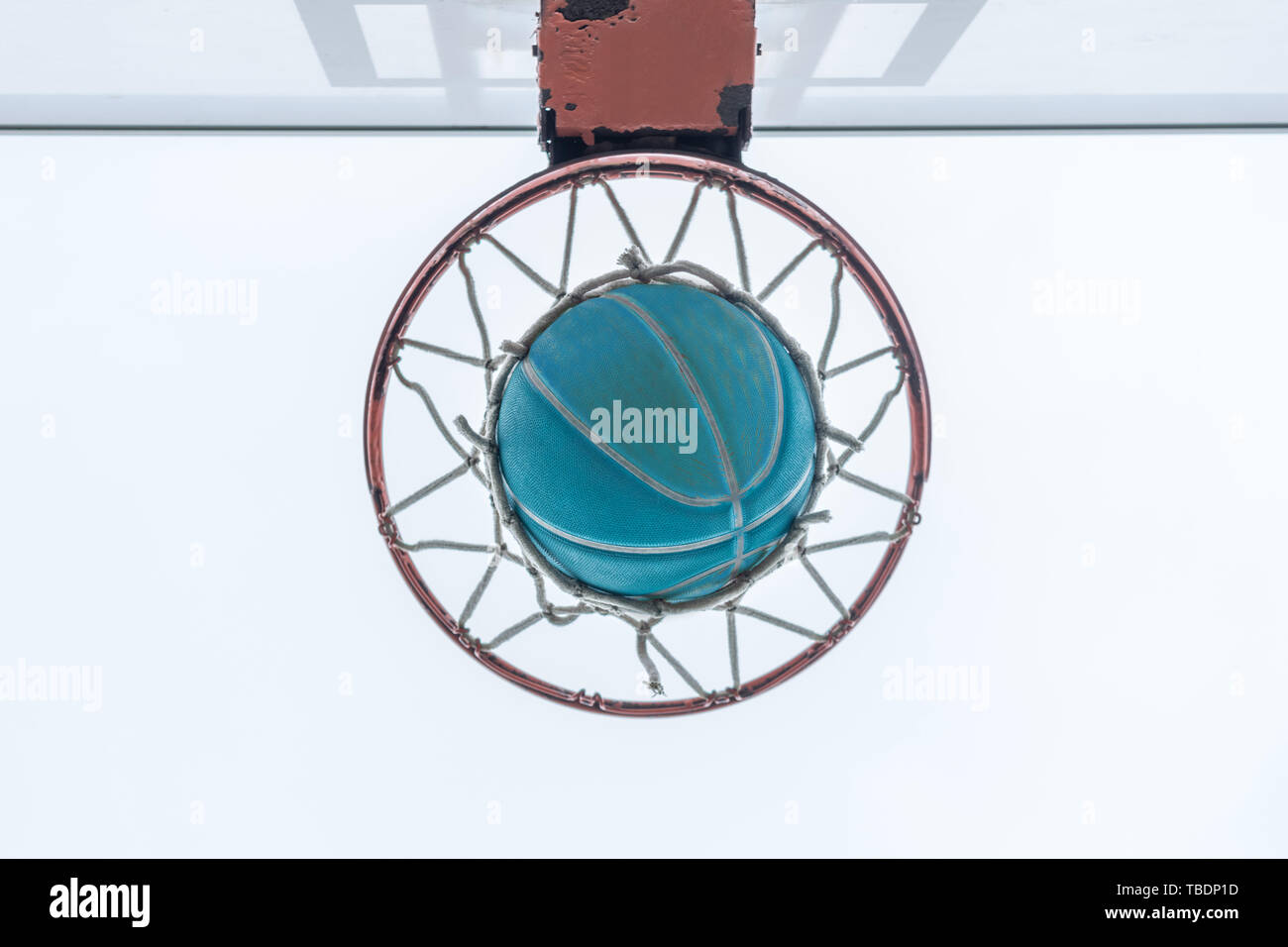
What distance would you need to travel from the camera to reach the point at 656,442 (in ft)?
3.20

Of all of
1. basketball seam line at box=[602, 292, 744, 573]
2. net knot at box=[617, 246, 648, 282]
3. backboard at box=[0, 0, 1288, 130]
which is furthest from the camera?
backboard at box=[0, 0, 1288, 130]

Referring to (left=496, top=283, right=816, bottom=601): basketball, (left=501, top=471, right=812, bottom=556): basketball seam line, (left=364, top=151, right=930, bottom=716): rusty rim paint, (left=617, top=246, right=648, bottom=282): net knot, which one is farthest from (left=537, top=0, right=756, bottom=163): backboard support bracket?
(left=501, top=471, right=812, bottom=556): basketball seam line

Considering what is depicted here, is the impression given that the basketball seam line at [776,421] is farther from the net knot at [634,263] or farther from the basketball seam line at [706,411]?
the net knot at [634,263]

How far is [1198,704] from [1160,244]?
4.20 feet

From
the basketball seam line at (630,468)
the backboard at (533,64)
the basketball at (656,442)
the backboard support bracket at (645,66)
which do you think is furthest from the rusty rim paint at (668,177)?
the backboard at (533,64)

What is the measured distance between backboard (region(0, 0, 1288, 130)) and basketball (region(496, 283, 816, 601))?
3.04 feet

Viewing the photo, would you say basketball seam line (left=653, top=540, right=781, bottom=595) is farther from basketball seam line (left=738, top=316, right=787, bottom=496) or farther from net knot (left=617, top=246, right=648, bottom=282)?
net knot (left=617, top=246, right=648, bottom=282)

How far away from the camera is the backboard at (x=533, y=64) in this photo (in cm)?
164

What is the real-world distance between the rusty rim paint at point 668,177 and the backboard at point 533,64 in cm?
57

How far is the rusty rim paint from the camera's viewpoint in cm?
124

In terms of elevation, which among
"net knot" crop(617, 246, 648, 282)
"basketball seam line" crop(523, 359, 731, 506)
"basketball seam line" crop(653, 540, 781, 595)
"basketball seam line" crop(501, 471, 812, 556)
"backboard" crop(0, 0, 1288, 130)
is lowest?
"basketball seam line" crop(653, 540, 781, 595)

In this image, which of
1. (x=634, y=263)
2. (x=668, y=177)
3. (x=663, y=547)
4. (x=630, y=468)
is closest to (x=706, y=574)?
(x=663, y=547)

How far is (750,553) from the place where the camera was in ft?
3.50
